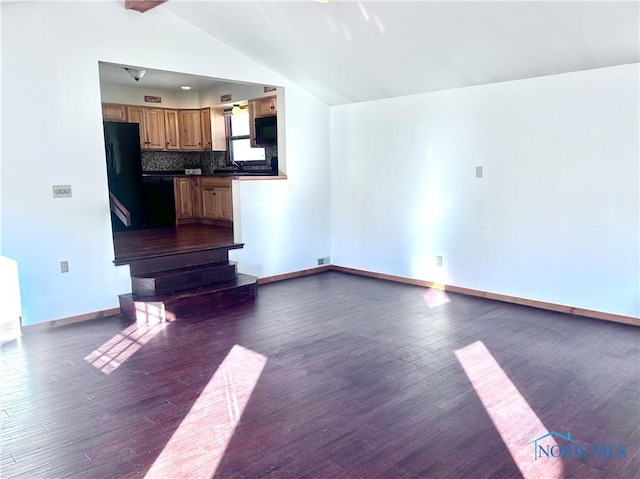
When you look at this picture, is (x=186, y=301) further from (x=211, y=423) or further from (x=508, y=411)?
(x=508, y=411)

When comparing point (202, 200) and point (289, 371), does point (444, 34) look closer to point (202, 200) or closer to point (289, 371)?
point (289, 371)

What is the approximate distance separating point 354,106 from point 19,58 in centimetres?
365

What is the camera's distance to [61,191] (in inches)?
161

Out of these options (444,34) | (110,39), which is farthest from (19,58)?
(444,34)

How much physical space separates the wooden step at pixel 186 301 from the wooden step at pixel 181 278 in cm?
8

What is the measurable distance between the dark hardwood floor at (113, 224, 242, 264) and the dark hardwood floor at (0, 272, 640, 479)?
→ 0.94 m

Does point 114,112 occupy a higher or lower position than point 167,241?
higher

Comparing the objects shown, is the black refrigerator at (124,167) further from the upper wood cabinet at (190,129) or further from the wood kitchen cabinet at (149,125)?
the upper wood cabinet at (190,129)

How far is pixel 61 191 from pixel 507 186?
4.26m

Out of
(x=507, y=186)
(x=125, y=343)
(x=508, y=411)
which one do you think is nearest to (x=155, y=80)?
(x=125, y=343)

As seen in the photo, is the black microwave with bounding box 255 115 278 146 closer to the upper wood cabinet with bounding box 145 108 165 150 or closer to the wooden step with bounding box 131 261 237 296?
the upper wood cabinet with bounding box 145 108 165 150

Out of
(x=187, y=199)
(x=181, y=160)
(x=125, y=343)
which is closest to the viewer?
(x=125, y=343)

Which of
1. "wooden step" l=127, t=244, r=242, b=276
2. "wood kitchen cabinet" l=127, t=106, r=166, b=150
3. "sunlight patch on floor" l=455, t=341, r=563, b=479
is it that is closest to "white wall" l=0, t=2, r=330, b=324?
"wooden step" l=127, t=244, r=242, b=276

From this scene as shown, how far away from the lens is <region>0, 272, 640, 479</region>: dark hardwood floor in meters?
2.14
